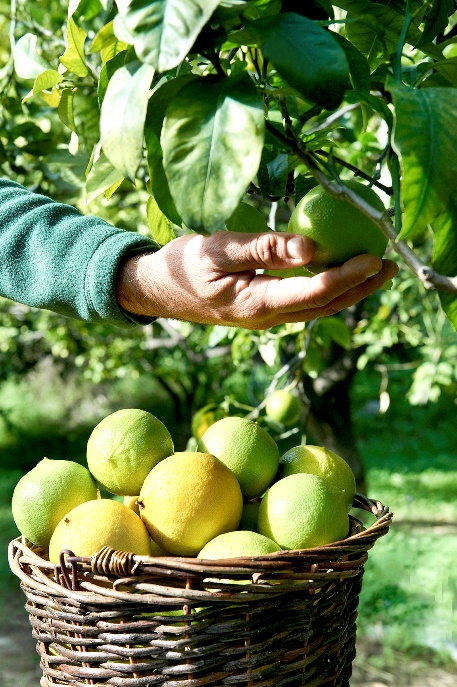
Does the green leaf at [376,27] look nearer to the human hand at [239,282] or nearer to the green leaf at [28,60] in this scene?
the human hand at [239,282]

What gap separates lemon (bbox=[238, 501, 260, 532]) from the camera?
3.12 ft

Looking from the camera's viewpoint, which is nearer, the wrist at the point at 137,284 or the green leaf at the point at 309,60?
the green leaf at the point at 309,60

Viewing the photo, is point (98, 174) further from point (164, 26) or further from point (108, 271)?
point (164, 26)

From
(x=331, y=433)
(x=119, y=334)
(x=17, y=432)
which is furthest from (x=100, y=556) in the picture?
(x=17, y=432)

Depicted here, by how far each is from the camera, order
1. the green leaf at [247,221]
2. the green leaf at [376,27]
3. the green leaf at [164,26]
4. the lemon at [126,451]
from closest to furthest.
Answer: the green leaf at [164,26]
the green leaf at [376,27]
the green leaf at [247,221]
the lemon at [126,451]

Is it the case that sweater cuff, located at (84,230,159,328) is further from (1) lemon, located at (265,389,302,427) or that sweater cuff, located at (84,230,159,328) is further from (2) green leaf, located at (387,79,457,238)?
(1) lemon, located at (265,389,302,427)

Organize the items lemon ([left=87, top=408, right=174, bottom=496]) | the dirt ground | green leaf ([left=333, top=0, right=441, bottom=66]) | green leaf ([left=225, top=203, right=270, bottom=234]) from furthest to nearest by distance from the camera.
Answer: the dirt ground < lemon ([left=87, top=408, right=174, bottom=496]) < green leaf ([left=225, top=203, right=270, bottom=234]) < green leaf ([left=333, top=0, right=441, bottom=66])

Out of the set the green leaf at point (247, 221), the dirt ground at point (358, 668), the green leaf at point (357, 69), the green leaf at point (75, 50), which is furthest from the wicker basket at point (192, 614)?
the dirt ground at point (358, 668)

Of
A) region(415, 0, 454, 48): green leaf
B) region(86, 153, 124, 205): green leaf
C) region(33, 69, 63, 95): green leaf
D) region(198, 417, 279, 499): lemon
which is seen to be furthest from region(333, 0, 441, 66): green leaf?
region(198, 417, 279, 499): lemon

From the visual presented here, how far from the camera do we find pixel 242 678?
2.52 ft

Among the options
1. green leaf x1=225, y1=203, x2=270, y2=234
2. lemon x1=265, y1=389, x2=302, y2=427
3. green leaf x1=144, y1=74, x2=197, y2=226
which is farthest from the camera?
lemon x1=265, y1=389, x2=302, y2=427

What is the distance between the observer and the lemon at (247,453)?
97cm

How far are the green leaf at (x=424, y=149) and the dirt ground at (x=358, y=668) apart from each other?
2.17 metres

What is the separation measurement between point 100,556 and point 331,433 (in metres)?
2.37
